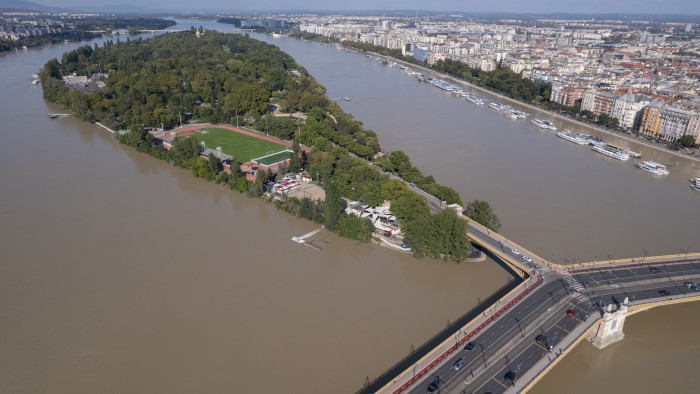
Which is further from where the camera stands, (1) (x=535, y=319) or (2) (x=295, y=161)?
(2) (x=295, y=161)

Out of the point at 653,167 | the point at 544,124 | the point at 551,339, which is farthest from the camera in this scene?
the point at 544,124

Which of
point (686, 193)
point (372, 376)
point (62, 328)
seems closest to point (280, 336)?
point (372, 376)

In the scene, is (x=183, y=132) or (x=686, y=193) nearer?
(x=686, y=193)

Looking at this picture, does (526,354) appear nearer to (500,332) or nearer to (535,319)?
(500,332)

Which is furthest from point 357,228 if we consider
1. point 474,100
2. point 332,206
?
point 474,100

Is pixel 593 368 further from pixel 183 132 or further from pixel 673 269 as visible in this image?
pixel 183 132

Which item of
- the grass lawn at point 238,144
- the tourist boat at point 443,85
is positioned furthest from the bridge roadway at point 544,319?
the tourist boat at point 443,85
